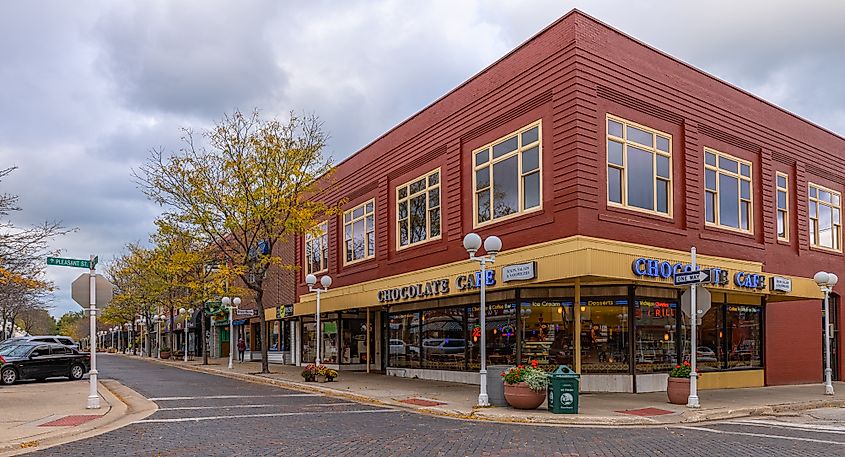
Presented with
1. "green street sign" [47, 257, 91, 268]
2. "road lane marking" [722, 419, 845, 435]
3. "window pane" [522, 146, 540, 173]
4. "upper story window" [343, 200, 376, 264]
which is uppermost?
"window pane" [522, 146, 540, 173]

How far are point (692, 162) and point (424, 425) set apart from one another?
42.2 feet

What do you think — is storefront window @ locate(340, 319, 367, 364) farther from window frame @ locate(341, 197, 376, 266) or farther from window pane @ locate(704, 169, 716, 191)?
window pane @ locate(704, 169, 716, 191)

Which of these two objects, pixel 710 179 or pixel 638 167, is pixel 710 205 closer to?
pixel 710 179

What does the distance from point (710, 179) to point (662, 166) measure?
246cm

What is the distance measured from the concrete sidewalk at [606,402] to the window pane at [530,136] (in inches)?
286

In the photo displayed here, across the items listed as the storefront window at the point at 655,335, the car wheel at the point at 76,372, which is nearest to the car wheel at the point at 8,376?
the car wheel at the point at 76,372

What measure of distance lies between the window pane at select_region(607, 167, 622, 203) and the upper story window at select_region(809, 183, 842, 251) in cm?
1139

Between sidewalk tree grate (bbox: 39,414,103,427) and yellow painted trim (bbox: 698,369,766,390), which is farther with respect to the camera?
yellow painted trim (bbox: 698,369,766,390)

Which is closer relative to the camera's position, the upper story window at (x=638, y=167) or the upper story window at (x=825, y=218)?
the upper story window at (x=638, y=167)

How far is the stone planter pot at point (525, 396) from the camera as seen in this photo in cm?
1708

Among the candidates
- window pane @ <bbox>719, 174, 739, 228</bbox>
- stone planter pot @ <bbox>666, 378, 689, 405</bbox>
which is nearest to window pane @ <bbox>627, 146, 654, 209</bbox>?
window pane @ <bbox>719, 174, 739, 228</bbox>

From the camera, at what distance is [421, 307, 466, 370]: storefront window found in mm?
26031

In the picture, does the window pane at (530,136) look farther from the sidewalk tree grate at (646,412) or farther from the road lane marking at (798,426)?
the road lane marking at (798,426)

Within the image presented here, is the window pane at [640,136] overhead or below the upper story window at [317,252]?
overhead
